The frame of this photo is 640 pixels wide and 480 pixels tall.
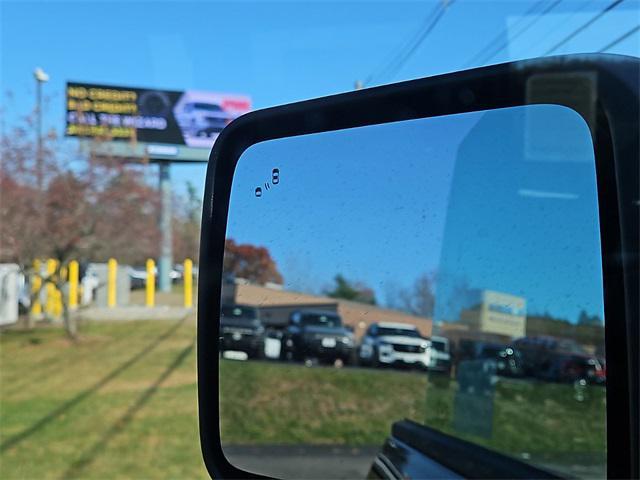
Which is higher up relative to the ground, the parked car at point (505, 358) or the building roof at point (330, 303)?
the building roof at point (330, 303)

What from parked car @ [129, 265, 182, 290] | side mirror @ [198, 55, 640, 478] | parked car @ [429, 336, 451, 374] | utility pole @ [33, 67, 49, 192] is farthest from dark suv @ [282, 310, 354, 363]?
parked car @ [129, 265, 182, 290]

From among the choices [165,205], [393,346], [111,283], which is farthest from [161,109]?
[393,346]

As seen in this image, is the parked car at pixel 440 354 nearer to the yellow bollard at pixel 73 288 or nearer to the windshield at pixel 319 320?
the windshield at pixel 319 320

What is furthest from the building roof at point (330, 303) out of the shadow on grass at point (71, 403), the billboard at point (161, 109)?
the billboard at point (161, 109)

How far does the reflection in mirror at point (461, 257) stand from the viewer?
197 cm

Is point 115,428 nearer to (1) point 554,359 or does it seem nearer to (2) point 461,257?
(1) point 554,359

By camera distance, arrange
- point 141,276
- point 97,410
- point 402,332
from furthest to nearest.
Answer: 1. point 141,276
2. point 97,410
3. point 402,332

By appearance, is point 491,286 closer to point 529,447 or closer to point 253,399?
point 529,447

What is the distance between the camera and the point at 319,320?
489 centimetres

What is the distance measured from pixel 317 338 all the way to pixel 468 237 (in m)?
3.08

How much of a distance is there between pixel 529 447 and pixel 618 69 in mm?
3035

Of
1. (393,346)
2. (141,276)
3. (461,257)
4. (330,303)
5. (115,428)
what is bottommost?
(115,428)

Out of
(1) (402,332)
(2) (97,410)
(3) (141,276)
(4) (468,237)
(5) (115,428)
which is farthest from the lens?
(3) (141,276)

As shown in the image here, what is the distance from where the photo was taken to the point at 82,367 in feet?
39.6
